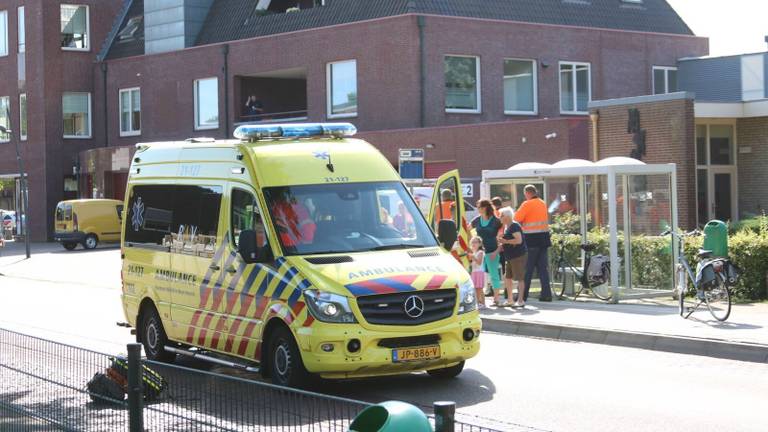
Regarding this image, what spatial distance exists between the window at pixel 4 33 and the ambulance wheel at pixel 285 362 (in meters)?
47.1

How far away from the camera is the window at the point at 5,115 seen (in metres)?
54.6

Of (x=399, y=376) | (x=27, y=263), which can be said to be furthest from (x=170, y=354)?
(x=27, y=263)

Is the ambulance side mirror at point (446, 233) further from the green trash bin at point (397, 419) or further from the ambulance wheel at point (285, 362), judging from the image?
the green trash bin at point (397, 419)

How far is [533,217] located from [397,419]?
14793 millimetres

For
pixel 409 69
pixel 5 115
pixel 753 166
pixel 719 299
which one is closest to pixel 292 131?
pixel 719 299

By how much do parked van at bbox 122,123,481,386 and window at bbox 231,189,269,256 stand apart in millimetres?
20

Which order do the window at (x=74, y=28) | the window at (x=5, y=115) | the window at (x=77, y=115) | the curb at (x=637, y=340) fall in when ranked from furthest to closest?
the window at (x=5, y=115) < the window at (x=74, y=28) < the window at (x=77, y=115) < the curb at (x=637, y=340)

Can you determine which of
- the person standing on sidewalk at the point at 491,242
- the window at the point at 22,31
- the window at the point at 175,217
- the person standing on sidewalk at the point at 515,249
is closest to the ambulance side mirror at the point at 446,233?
the window at the point at 175,217

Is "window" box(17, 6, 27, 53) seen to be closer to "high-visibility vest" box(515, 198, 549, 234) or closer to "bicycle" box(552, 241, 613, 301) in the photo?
"bicycle" box(552, 241, 613, 301)

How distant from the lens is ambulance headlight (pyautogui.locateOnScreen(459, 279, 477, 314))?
11312mm

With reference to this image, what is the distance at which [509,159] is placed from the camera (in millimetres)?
33938

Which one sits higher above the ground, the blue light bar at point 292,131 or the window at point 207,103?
the window at point 207,103

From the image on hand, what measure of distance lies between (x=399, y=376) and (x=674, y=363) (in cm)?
323

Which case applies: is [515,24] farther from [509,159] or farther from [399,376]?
[399,376]
